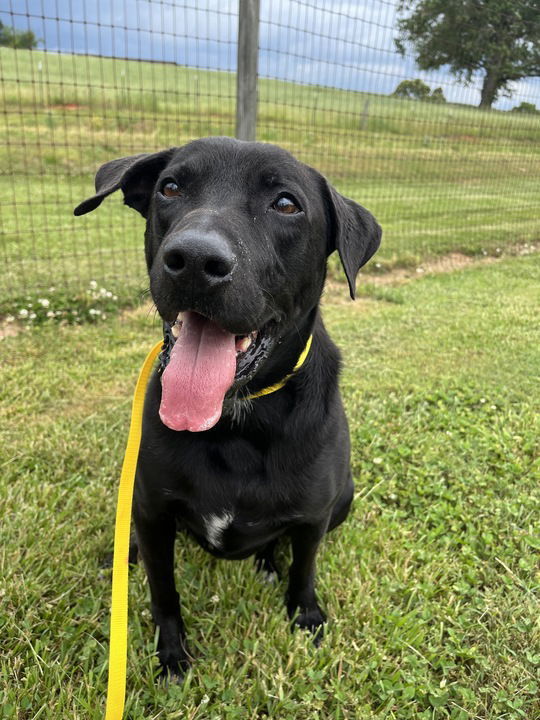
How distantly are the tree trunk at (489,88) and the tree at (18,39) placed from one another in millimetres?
6748

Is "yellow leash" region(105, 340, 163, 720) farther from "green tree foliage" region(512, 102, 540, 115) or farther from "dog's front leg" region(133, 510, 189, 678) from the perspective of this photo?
"green tree foliage" region(512, 102, 540, 115)

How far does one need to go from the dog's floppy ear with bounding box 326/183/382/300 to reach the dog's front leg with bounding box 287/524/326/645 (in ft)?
3.00

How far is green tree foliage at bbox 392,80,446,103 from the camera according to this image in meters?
7.38

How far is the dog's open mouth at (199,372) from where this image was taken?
164 centimetres

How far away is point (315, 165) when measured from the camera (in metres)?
9.09

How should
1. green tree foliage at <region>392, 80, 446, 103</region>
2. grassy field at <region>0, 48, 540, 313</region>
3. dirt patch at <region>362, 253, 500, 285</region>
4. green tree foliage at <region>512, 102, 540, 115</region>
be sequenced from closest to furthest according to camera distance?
grassy field at <region>0, 48, 540, 313</region>, dirt patch at <region>362, 253, 500, 285</region>, green tree foliage at <region>392, 80, 446, 103</region>, green tree foliage at <region>512, 102, 540, 115</region>

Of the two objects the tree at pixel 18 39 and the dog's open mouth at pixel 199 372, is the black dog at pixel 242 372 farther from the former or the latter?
the tree at pixel 18 39

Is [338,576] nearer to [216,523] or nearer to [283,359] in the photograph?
[216,523]

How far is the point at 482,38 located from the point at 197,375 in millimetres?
9818

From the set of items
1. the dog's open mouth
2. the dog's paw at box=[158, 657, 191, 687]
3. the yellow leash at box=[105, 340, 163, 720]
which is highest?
the dog's open mouth

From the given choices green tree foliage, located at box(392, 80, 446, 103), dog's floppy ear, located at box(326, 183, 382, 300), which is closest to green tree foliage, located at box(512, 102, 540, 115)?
green tree foliage, located at box(392, 80, 446, 103)

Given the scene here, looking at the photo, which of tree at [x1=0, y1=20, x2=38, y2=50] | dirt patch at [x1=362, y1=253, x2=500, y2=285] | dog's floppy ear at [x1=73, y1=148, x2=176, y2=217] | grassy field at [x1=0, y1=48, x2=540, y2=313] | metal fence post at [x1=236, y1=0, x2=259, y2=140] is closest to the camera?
dog's floppy ear at [x1=73, y1=148, x2=176, y2=217]

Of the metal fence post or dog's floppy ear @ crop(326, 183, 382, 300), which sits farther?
the metal fence post

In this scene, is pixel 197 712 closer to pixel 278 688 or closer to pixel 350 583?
pixel 278 688
